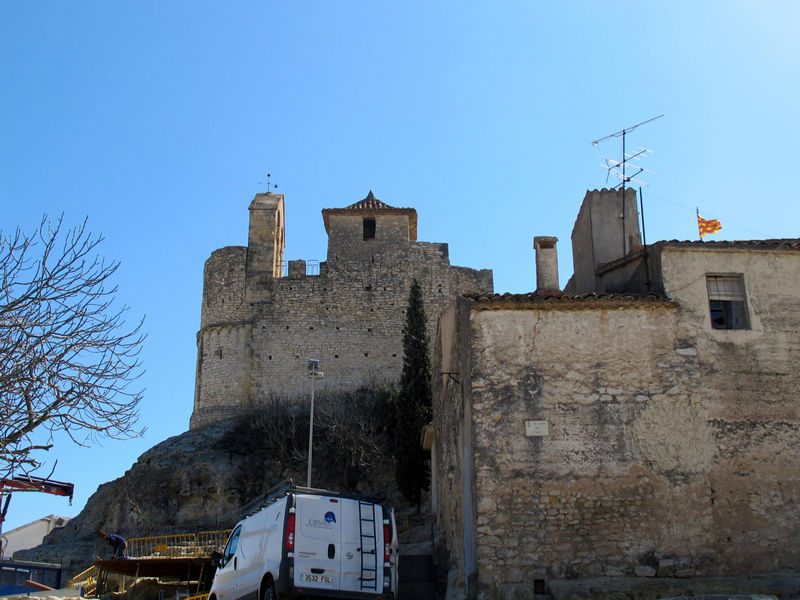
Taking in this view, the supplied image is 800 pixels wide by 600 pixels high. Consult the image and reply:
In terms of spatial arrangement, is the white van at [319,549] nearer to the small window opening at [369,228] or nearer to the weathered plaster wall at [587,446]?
the weathered plaster wall at [587,446]

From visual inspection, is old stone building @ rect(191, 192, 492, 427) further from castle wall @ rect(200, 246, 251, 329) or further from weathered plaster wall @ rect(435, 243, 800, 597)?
weathered plaster wall @ rect(435, 243, 800, 597)

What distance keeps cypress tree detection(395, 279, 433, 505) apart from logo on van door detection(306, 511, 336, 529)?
1845 centimetres

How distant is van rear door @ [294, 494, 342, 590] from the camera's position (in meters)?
12.0

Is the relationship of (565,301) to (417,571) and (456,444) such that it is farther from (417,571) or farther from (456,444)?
(417,571)

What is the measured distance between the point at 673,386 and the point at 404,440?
1782cm

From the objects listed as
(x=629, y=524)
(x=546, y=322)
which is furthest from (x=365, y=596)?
(x=546, y=322)

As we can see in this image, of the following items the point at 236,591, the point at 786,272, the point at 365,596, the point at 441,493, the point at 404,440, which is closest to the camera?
the point at 365,596

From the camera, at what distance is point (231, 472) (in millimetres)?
35000

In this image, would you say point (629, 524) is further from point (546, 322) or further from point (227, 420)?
point (227, 420)

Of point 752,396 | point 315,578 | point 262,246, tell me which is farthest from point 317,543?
point 262,246

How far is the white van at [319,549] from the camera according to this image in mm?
12031

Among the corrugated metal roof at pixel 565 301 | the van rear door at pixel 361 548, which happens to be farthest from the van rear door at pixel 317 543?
the corrugated metal roof at pixel 565 301

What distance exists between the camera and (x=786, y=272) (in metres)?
15.9

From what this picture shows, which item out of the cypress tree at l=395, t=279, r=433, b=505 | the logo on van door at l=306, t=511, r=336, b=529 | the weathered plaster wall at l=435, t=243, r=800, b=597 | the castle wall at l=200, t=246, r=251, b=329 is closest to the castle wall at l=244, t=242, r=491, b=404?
the castle wall at l=200, t=246, r=251, b=329
